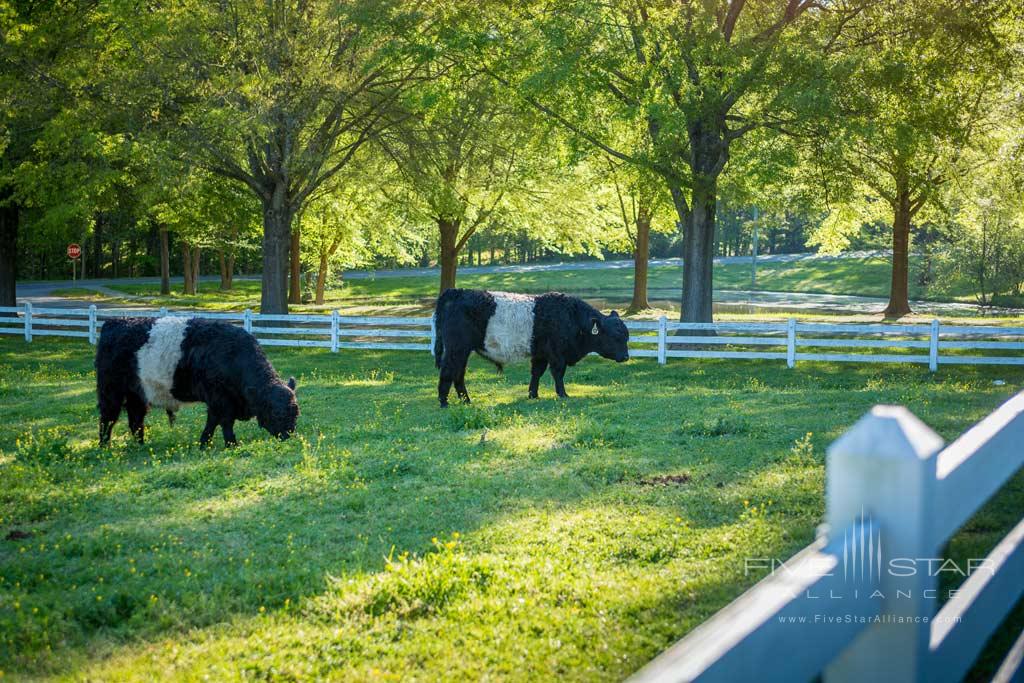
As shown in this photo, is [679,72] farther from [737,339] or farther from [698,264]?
[737,339]

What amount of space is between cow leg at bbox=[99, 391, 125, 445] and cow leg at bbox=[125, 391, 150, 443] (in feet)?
0.37

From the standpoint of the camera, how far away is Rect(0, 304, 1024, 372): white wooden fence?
1734 centimetres

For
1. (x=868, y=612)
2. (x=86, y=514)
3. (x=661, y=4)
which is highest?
(x=661, y=4)

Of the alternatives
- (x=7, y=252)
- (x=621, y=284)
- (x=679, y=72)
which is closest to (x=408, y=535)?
(x=679, y=72)

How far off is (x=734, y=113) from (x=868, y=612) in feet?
69.0

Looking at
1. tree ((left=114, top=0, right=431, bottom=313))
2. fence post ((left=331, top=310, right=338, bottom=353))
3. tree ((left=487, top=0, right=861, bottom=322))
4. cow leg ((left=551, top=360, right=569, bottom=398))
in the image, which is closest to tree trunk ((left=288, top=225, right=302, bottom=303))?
tree ((left=114, top=0, right=431, bottom=313))

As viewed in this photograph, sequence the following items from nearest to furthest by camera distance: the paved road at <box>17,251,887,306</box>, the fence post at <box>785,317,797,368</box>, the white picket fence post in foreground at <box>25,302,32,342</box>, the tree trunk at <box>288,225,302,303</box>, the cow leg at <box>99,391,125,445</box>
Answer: the cow leg at <box>99,391,125,445</box>, the fence post at <box>785,317,797,368</box>, the white picket fence post in foreground at <box>25,302,32,342</box>, the tree trunk at <box>288,225,302,303</box>, the paved road at <box>17,251,887,306</box>

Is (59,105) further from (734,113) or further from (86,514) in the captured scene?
(86,514)

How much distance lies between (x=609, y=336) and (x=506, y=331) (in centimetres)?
198

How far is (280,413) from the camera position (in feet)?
32.7

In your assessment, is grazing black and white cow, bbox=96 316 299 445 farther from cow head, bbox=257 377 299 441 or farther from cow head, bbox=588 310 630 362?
cow head, bbox=588 310 630 362

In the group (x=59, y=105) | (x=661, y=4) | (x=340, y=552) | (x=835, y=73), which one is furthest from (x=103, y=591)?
(x=59, y=105)

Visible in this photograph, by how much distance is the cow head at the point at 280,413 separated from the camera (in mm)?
9930

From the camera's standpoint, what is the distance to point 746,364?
1861 cm
